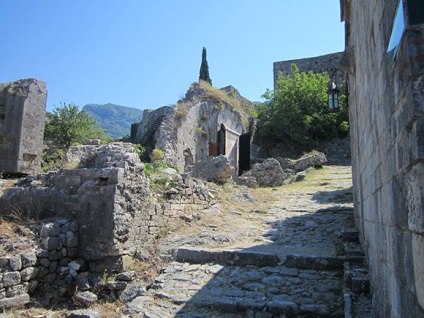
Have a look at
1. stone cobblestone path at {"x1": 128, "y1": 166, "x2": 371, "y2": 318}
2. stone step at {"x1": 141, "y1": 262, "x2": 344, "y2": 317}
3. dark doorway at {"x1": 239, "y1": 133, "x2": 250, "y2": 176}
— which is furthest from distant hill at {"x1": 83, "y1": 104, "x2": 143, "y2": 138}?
stone step at {"x1": 141, "y1": 262, "x2": 344, "y2": 317}

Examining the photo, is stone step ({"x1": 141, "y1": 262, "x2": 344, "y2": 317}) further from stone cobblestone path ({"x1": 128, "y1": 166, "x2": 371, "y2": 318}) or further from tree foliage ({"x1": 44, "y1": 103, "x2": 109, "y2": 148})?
tree foliage ({"x1": 44, "y1": 103, "x2": 109, "y2": 148})

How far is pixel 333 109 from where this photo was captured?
8.95 meters

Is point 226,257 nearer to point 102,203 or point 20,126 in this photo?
point 102,203

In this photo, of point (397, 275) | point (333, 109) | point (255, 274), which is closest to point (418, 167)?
point (397, 275)

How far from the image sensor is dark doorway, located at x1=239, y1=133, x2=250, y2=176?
20.2 metres

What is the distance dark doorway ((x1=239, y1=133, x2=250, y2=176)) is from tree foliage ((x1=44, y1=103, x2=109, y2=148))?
9012 millimetres

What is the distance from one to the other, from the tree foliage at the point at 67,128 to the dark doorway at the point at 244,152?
355 inches

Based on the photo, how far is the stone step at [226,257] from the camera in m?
6.26

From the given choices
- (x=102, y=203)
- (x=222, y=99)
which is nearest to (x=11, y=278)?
(x=102, y=203)

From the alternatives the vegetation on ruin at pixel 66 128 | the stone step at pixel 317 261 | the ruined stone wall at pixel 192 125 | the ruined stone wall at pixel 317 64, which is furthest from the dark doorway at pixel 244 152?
the ruined stone wall at pixel 317 64

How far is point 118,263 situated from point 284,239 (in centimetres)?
363

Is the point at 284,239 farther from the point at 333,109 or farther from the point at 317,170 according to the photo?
the point at 317,170

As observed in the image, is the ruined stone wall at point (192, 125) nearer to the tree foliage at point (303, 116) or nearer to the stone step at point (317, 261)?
the tree foliage at point (303, 116)

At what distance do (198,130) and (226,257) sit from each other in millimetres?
14075
